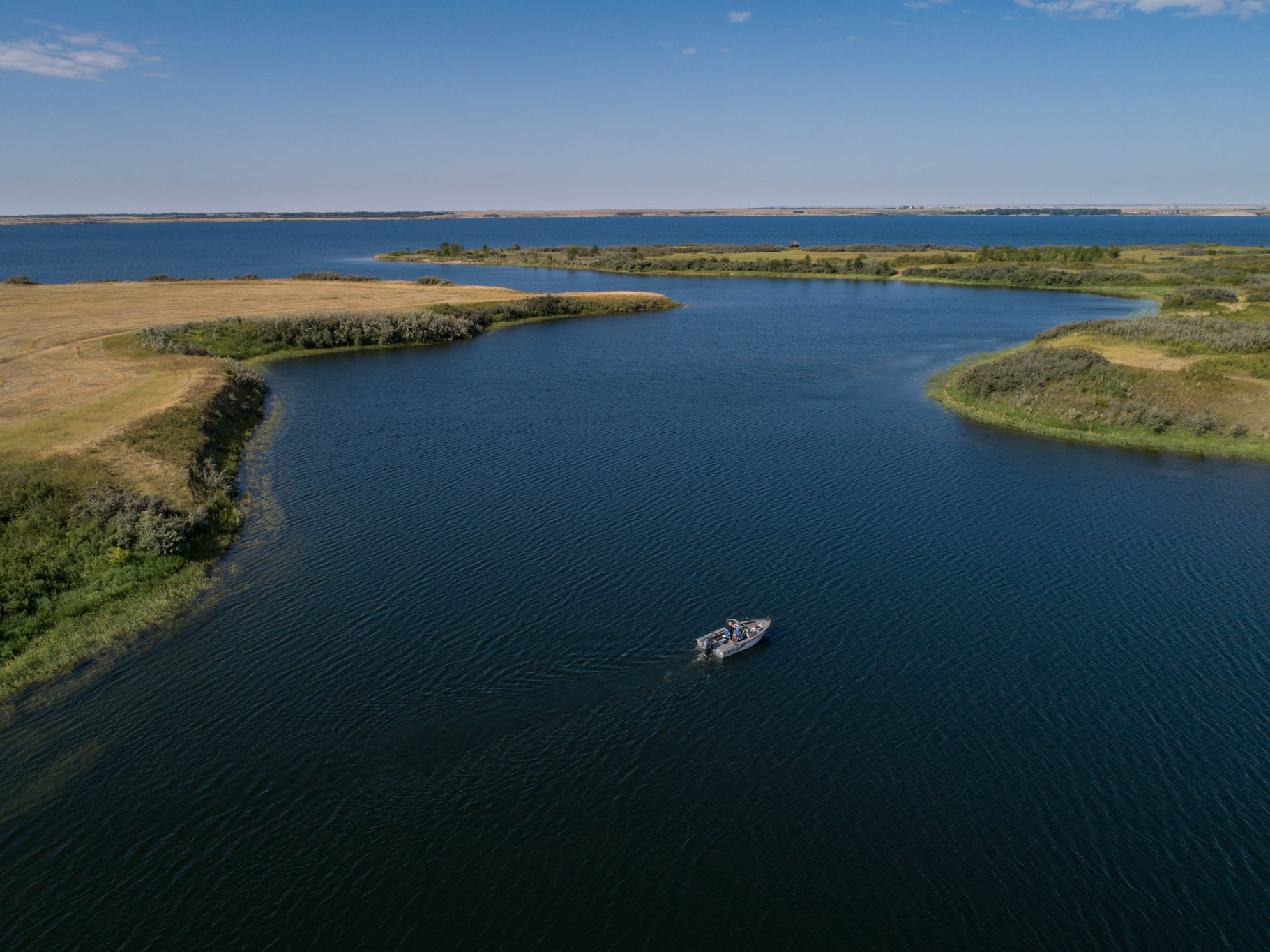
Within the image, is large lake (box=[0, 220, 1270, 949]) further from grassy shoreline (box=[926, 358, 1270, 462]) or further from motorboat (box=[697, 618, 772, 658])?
grassy shoreline (box=[926, 358, 1270, 462])

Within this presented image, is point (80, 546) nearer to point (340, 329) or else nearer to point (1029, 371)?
point (340, 329)

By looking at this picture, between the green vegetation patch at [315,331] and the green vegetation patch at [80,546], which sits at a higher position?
the green vegetation patch at [315,331]

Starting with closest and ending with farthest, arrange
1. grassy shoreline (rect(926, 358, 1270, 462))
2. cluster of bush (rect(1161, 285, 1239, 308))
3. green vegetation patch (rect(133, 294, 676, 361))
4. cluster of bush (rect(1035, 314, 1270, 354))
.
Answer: grassy shoreline (rect(926, 358, 1270, 462)) → cluster of bush (rect(1035, 314, 1270, 354)) → green vegetation patch (rect(133, 294, 676, 361)) → cluster of bush (rect(1161, 285, 1239, 308))

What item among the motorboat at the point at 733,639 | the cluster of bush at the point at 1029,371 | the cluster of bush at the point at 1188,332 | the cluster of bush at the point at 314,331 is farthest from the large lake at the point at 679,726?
the cluster of bush at the point at 314,331

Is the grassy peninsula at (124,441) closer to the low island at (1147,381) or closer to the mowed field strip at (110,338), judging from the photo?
the mowed field strip at (110,338)

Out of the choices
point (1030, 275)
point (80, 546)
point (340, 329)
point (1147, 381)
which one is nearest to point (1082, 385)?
point (1147, 381)

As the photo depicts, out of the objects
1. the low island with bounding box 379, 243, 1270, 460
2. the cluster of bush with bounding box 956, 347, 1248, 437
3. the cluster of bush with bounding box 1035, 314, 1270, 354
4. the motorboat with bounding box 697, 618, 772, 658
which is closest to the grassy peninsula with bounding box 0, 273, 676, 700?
the motorboat with bounding box 697, 618, 772, 658

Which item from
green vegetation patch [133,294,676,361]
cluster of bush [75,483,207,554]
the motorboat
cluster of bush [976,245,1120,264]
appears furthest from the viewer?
cluster of bush [976,245,1120,264]
